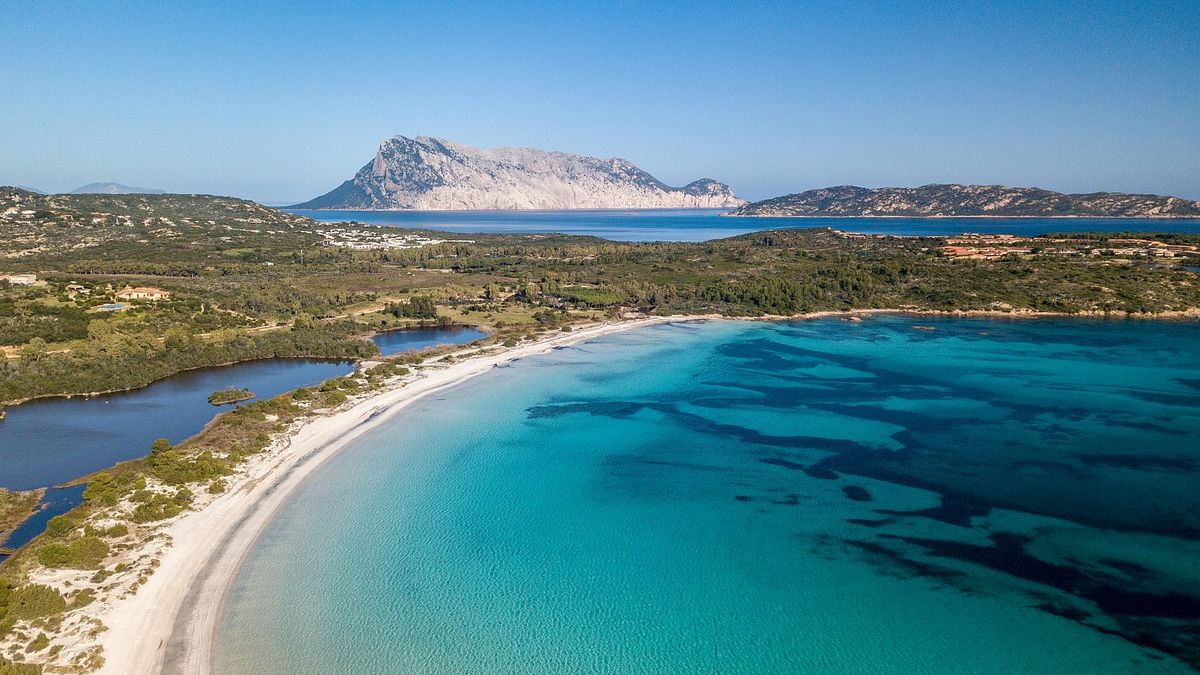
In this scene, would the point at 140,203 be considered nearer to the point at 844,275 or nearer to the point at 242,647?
the point at 844,275

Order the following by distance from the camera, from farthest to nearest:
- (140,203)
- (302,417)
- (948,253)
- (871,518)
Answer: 1. (140,203)
2. (948,253)
3. (302,417)
4. (871,518)

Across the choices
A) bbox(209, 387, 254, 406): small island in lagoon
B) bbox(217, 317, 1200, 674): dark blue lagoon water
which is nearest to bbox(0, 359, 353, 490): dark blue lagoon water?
bbox(209, 387, 254, 406): small island in lagoon

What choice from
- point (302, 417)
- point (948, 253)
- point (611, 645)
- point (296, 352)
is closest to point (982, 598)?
point (611, 645)

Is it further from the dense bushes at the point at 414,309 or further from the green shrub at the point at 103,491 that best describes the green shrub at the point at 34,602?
the dense bushes at the point at 414,309

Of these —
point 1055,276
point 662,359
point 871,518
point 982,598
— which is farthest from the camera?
point 1055,276

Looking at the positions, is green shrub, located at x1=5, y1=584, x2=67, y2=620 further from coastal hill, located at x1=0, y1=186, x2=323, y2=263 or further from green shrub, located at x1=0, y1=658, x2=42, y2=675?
coastal hill, located at x1=0, y1=186, x2=323, y2=263

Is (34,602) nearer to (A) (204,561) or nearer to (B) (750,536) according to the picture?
(A) (204,561)

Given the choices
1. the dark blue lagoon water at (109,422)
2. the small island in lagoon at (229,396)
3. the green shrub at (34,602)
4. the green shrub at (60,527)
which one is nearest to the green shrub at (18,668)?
the green shrub at (34,602)
